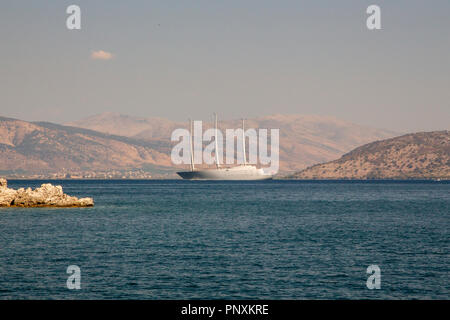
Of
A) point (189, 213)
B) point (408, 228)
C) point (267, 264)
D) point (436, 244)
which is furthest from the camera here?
point (189, 213)

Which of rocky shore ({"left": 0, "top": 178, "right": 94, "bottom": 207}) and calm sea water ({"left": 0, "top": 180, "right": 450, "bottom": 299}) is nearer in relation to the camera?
calm sea water ({"left": 0, "top": 180, "right": 450, "bottom": 299})

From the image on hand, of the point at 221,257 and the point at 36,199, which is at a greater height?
the point at 36,199

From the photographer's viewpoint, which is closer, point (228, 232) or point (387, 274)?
point (387, 274)

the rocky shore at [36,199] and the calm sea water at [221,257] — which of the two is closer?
the calm sea water at [221,257]

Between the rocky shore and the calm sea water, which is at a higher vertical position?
the rocky shore

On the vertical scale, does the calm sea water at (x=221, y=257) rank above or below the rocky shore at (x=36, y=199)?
below

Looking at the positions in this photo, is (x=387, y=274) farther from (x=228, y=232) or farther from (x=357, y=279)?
(x=228, y=232)

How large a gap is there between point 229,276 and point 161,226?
32700 mm

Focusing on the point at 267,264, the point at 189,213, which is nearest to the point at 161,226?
the point at 189,213

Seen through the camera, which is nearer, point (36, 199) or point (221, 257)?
point (221, 257)

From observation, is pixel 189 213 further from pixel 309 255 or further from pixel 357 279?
pixel 357 279
